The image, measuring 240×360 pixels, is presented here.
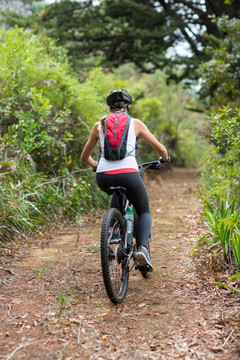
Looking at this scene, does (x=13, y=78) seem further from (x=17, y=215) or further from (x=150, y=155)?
(x=150, y=155)

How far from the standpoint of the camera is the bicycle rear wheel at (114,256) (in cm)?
354

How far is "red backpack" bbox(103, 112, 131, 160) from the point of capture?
384 cm

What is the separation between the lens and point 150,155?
13.7 metres

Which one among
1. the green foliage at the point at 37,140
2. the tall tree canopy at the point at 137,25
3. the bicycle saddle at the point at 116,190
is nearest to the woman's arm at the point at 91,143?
the bicycle saddle at the point at 116,190

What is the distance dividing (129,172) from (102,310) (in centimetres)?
125

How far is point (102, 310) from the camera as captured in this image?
3.70 m

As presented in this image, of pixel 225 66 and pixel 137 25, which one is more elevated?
pixel 137 25

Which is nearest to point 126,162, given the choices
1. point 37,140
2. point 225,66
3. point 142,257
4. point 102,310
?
point 142,257

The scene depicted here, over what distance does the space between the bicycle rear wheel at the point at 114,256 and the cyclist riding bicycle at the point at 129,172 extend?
0.18 meters

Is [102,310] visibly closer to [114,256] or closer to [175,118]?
[114,256]

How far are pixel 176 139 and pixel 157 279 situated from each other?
16.5m

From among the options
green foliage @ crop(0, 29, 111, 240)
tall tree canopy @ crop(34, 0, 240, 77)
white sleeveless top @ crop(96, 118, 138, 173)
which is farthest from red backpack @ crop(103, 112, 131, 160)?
tall tree canopy @ crop(34, 0, 240, 77)

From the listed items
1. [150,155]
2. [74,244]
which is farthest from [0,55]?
[150,155]

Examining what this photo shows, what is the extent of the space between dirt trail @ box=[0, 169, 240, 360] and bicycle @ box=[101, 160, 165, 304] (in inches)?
7.5
